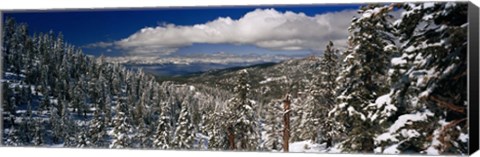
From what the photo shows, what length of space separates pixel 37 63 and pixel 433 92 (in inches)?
384

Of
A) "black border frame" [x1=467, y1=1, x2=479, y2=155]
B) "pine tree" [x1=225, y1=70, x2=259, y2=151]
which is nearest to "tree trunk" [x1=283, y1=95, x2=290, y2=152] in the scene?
"pine tree" [x1=225, y1=70, x2=259, y2=151]

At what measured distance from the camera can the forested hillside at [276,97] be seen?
19.3m

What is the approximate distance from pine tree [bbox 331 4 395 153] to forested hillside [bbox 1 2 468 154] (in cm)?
2

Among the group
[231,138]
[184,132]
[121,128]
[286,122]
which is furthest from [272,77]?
[121,128]

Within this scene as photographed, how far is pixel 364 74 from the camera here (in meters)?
20.9

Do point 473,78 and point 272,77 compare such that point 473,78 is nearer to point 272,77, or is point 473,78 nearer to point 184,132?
point 272,77

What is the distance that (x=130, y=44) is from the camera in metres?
22.8

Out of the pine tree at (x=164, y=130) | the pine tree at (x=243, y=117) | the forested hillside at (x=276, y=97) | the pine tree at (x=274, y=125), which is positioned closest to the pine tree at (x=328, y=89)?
the forested hillside at (x=276, y=97)

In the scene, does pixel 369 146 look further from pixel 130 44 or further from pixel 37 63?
pixel 37 63

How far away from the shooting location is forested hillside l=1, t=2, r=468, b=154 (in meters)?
19.3

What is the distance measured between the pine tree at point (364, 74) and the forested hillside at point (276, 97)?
0.02 m

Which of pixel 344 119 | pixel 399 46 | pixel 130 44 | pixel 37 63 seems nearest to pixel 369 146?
pixel 344 119

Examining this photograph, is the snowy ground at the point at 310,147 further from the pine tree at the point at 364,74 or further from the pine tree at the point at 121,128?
the pine tree at the point at 121,128

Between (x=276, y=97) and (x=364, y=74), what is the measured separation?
2.05 meters
